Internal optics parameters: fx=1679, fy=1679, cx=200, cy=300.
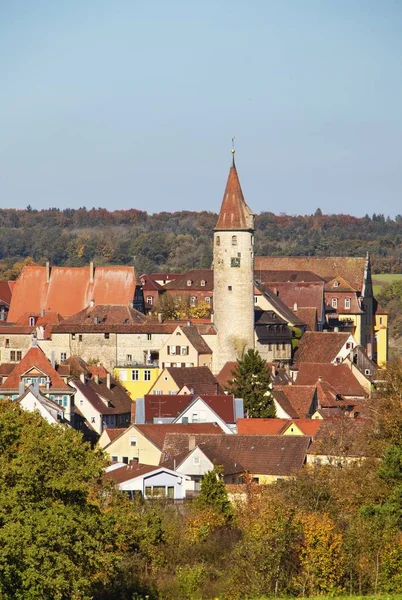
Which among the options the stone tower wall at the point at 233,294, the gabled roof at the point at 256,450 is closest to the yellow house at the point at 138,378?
the stone tower wall at the point at 233,294

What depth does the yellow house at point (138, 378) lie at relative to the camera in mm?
74500

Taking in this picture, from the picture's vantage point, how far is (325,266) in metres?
102

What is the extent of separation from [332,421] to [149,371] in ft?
62.2

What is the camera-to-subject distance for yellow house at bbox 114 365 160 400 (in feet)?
244

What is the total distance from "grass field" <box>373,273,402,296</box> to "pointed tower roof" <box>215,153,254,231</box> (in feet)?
188

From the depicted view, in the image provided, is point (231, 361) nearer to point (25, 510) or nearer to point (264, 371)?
point (264, 371)

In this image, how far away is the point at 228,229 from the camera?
255 feet

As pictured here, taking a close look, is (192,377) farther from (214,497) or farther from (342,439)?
(214,497)

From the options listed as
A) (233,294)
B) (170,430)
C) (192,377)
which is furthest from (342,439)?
(233,294)

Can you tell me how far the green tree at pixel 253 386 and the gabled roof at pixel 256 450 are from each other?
1163 centimetres

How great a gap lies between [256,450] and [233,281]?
24833 millimetres

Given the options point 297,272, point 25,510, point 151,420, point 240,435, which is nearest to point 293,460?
point 240,435

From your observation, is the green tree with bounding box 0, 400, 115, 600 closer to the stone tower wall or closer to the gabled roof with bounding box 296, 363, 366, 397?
the gabled roof with bounding box 296, 363, 366, 397

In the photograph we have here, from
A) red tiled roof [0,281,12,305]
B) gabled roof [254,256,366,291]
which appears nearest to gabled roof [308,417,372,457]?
gabled roof [254,256,366,291]
